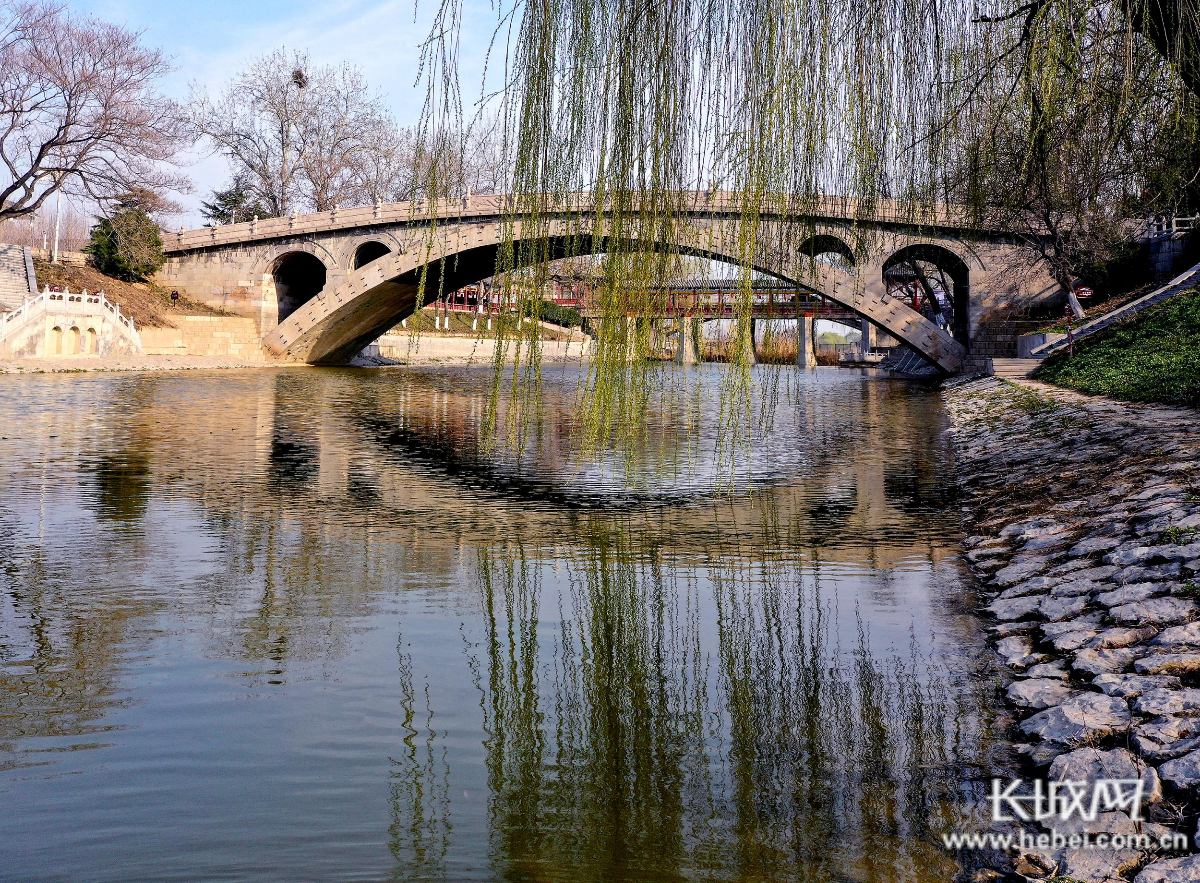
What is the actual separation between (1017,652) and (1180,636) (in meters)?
0.78

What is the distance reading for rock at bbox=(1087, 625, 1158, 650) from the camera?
14.4ft

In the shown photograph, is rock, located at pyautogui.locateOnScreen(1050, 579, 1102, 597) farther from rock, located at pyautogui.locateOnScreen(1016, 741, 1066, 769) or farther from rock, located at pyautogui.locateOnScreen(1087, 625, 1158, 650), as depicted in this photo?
rock, located at pyautogui.locateOnScreen(1016, 741, 1066, 769)

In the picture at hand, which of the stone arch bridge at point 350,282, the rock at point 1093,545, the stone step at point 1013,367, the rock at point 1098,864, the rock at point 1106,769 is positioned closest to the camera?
the rock at point 1098,864

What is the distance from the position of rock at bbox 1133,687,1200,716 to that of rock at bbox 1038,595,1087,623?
1.34 m

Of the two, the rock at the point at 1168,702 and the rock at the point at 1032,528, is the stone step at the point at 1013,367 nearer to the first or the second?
the rock at the point at 1032,528

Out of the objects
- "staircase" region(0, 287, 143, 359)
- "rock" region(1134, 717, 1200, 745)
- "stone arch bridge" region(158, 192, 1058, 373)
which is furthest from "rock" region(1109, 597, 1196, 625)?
"staircase" region(0, 287, 143, 359)

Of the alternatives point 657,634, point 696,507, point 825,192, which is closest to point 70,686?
point 657,634

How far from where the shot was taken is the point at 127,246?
3938 cm

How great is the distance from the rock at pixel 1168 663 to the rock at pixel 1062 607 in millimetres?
992

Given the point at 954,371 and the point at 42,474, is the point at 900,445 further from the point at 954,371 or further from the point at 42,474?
the point at 954,371

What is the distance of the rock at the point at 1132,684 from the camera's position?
12.5 ft

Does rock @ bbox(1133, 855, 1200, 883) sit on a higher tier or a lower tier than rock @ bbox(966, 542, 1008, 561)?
lower

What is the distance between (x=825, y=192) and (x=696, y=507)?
5844mm

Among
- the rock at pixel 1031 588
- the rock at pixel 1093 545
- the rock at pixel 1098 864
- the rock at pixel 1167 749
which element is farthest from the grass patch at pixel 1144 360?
the rock at pixel 1098 864
